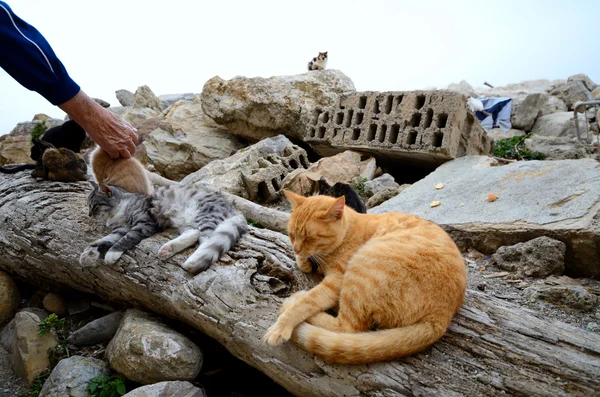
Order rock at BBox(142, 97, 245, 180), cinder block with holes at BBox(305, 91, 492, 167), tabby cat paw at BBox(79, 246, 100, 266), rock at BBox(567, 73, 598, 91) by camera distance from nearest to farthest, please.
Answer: tabby cat paw at BBox(79, 246, 100, 266) < cinder block with holes at BBox(305, 91, 492, 167) < rock at BBox(142, 97, 245, 180) < rock at BBox(567, 73, 598, 91)

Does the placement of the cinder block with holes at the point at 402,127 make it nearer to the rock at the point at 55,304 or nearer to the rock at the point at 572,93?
the rock at the point at 55,304

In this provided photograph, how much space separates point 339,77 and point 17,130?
7.49 meters

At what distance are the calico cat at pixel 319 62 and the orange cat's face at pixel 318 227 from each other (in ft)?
28.9

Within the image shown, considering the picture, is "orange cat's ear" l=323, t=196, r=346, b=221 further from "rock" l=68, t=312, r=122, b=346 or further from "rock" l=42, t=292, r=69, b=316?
"rock" l=42, t=292, r=69, b=316

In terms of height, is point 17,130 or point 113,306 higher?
point 17,130

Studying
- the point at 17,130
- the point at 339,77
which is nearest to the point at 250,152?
the point at 339,77

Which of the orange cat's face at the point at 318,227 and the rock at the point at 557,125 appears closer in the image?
the orange cat's face at the point at 318,227

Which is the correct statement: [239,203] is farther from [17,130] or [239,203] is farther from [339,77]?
[17,130]

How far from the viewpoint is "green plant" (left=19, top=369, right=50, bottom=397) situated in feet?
9.07

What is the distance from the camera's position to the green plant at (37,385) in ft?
9.07

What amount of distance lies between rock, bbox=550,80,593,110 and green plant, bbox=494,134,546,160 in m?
7.86

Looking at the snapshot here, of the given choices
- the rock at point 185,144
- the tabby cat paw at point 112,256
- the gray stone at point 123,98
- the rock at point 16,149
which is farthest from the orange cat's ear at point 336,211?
the gray stone at point 123,98

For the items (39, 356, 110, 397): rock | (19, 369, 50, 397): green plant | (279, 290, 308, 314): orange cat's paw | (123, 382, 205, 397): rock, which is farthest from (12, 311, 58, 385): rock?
(279, 290, 308, 314): orange cat's paw

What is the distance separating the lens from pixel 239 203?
192 inches
